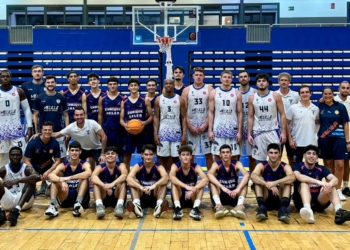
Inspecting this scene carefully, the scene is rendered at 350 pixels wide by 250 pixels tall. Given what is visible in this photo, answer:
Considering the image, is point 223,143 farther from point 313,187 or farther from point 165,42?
point 165,42

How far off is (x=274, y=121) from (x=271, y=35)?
1148cm

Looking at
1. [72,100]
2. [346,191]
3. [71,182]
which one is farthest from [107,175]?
[346,191]

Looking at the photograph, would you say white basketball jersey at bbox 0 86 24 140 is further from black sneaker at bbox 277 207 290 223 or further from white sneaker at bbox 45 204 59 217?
black sneaker at bbox 277 207 290 223

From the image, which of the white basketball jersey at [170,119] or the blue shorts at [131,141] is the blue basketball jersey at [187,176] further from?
the blue shorts at [131,141]

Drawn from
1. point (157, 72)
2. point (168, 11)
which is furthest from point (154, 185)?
point (157, 72)

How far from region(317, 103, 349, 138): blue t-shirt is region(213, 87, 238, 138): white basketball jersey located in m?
1.31

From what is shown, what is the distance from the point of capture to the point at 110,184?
534 centimetres

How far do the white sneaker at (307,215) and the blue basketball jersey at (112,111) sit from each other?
10.2 feet

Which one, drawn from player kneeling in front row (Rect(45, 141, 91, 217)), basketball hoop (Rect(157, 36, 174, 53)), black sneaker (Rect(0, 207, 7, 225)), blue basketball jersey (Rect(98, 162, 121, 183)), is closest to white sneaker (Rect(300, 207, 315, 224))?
blue basketball jersey (Rect(98, 162, 121, 183))

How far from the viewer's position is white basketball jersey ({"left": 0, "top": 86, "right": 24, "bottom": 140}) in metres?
6.12

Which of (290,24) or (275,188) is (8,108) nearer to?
(275,188)

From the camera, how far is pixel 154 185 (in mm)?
5371

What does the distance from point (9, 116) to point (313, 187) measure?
180 inches

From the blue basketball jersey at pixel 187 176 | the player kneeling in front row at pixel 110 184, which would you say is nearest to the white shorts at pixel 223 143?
the blue basketball jersey at pixel 187 176
